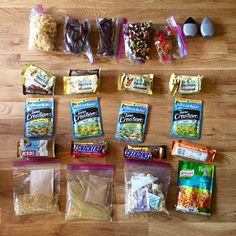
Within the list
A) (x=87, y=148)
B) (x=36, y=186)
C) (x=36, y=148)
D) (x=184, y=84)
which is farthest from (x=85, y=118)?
(x=184, y=84)

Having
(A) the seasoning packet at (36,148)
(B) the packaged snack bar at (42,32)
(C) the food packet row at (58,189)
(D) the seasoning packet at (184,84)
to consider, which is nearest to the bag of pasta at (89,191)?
(C) the food packet row at (58,189)

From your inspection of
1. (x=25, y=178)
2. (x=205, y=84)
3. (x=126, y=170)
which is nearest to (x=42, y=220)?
→ (x=25, y=178)

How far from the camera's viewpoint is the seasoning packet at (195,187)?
4.82ft

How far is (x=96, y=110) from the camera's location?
1545 mm

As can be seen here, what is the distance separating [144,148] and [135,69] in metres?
0.36

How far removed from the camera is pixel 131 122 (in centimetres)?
154

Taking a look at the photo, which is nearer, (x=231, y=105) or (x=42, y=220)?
(x=42, y=220)

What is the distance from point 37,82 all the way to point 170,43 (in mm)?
613

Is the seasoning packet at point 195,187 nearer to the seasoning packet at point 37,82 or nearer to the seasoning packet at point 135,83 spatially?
the seasoning packet at point 135,83

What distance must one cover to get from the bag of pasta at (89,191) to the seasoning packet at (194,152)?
0.30m

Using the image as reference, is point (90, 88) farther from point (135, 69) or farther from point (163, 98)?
point (163, 98)

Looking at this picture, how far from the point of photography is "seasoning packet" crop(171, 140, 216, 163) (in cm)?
150

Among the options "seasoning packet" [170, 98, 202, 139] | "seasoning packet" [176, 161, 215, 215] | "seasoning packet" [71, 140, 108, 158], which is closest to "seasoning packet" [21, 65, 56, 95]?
"seasoning packet" [71, 140, 108, 158]

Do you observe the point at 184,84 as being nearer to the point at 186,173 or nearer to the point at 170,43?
the point at 170,43
